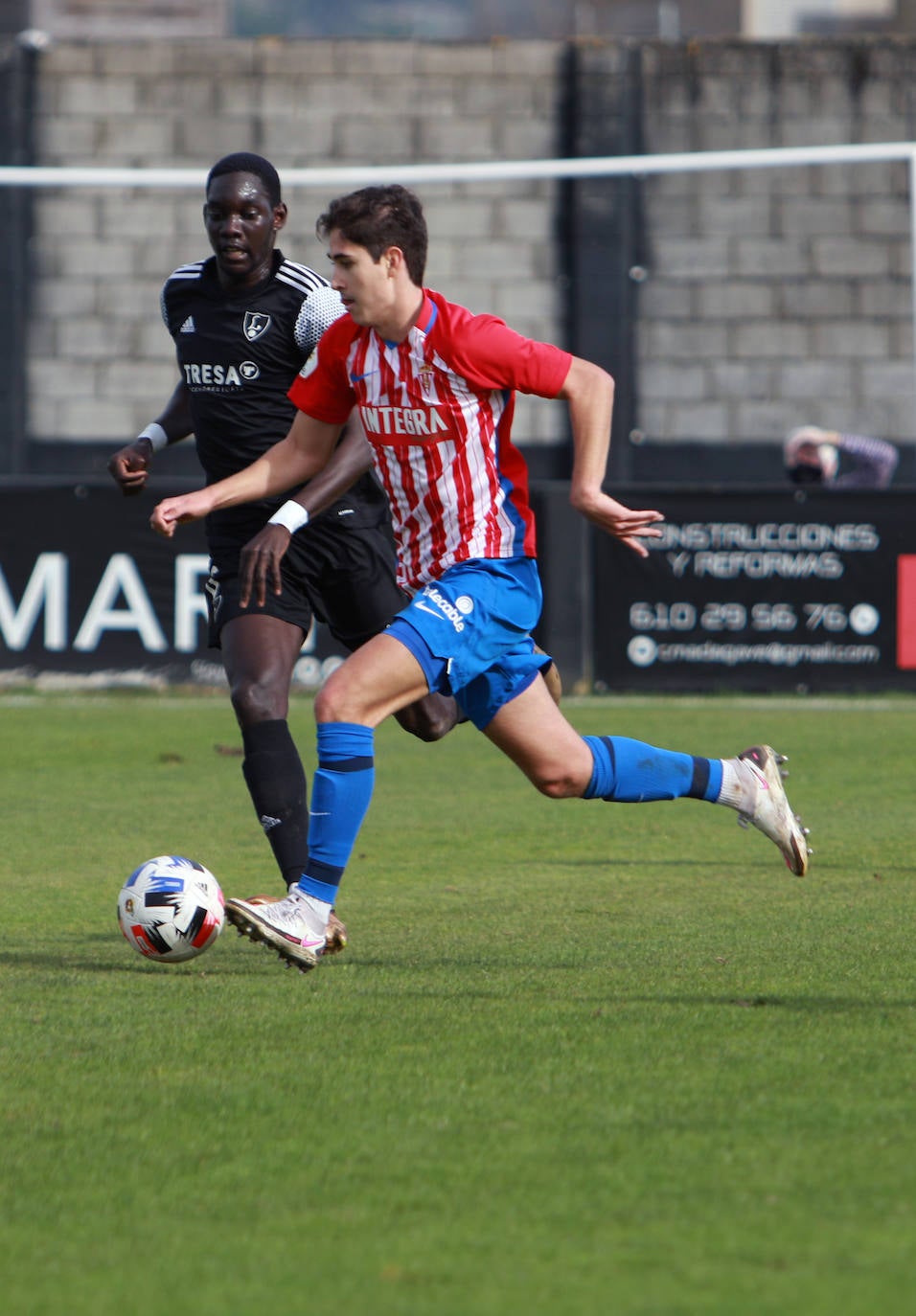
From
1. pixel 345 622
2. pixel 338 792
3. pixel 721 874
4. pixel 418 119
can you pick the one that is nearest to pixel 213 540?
pixel 345 622

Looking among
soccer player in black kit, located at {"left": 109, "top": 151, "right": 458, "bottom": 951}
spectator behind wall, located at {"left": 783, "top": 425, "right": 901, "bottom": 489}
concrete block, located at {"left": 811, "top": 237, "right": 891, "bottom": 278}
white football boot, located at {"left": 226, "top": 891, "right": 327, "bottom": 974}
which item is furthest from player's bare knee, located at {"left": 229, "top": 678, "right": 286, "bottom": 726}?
concrete block, located at {"left": 811, "top": 237, "right": 891, "bottom": 278}

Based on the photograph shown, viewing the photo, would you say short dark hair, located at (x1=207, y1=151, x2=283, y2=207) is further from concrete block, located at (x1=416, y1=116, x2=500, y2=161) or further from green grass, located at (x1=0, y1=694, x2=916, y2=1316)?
concrete block, located at (x1=416, y1=116, x2=500, y2=161)

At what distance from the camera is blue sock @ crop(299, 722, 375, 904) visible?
16.4ft

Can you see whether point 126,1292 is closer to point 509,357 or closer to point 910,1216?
point 910,1216

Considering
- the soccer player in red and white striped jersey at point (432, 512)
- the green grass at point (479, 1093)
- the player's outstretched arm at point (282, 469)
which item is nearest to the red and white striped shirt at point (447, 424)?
the soccer player in red and white striped jersey at point (432, 512)

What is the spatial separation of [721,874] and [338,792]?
2402mm

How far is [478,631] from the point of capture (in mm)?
5035

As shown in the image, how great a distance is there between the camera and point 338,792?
5027mm

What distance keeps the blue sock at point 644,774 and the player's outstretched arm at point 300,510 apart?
3.21 feet

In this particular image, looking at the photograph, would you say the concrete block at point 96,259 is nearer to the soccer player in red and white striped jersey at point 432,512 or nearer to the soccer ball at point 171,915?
the soccer player in red and white striped jersey at point 432,512

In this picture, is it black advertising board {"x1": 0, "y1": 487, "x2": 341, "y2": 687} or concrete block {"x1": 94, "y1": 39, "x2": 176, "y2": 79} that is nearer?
black advertising board {"x1": 0, "y1": 487, "x2": 341, "y2": 687}

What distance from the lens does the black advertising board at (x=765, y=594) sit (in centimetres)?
1327

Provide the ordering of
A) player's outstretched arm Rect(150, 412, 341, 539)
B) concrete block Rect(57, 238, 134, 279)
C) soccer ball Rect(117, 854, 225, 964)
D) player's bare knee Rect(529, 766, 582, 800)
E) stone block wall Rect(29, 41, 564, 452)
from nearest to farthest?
soccer ball Rect(117, 854, 225, 964) → player's bare knee Rect(529, 766, 582, 800) → player's outstretched arm Rect(150, 412, 341, 539) → stone block wall Rect(29, 41, 564, 452) → concrete block Rect(57, 238, 134, 279)

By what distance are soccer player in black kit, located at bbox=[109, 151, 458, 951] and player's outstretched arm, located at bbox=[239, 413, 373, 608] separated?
241 millimetres
